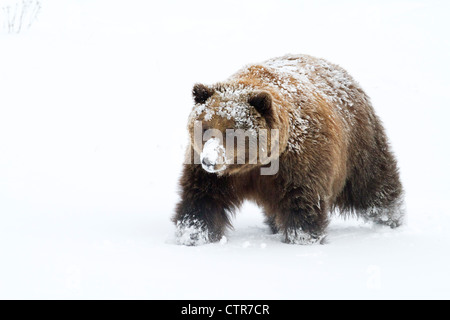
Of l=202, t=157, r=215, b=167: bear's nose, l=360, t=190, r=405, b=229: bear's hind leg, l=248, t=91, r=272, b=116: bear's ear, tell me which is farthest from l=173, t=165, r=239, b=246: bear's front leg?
l=360, t=190, r=405, b=229: bear's hind leg

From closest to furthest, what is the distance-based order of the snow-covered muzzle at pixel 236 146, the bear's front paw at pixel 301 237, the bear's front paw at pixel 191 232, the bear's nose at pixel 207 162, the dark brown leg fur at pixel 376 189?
the bear's nose at pixel 207 162 → the snow-covered muzzle at pixel 236 146 → the bear's front paw at pixel 191 232 → the bear's front paw at pixel 301 237 → the dark brown leg fur at pixel 376 189

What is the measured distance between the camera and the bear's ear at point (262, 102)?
4.86 metres

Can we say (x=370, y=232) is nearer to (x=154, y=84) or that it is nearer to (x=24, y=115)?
(x=24, y=115)

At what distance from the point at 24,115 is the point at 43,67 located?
2.21m

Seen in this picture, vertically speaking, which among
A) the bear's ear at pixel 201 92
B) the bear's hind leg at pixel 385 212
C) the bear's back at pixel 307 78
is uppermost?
the bear's back at pixel 307 78

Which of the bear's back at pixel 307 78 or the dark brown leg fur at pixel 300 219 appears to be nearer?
the dark brown leg fur at pixel 300 219

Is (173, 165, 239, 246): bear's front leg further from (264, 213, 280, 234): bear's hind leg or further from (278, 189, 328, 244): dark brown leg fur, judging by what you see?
(264, 213, 280, 234): bear's hind leg

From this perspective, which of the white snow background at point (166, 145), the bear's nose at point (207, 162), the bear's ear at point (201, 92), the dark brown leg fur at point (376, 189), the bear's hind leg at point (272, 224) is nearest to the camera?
the white snow background at point (166, 145)

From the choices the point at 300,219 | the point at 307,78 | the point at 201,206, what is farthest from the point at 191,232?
the point at 307,78

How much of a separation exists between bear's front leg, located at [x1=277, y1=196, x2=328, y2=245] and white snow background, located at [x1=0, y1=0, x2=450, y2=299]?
0.26 meters

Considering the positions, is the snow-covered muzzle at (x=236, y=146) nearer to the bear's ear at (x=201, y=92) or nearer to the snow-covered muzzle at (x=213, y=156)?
the snow-covered muzzle at (x=213, y=156)

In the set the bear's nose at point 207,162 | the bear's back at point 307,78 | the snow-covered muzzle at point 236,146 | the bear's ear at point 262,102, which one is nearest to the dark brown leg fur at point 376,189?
the bear's back at point 307,78

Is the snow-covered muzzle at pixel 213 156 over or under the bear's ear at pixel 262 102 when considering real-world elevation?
under

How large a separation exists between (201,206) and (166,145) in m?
5.36
